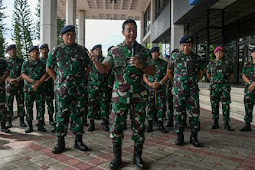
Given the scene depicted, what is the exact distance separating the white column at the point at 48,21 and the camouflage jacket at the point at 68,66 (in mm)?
8056

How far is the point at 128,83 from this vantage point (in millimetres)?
2963

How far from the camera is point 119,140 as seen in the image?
10.1ft

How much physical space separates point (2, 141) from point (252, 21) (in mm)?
12118

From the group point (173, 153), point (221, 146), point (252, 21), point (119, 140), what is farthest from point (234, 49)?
point (119, 140)

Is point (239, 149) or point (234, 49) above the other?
point (234, 49)

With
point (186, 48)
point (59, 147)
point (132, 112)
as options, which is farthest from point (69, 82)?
point (186, 48)

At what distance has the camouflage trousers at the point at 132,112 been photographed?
2982 millimetres

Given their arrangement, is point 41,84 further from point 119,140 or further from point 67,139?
point 119,140

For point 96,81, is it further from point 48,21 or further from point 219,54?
point 48,21

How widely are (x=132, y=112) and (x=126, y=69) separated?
590mm

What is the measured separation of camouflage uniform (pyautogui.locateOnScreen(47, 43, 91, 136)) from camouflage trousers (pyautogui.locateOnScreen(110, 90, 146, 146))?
0.84 m

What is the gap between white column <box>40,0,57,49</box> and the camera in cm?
1077

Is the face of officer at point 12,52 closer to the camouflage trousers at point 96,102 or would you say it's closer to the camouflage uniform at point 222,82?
the camouflage trousers at point 96,102

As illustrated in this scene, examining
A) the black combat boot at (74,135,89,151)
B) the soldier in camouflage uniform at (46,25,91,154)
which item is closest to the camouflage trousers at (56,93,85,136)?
the soldier in camouflage uniform at (46,25,91,154)
